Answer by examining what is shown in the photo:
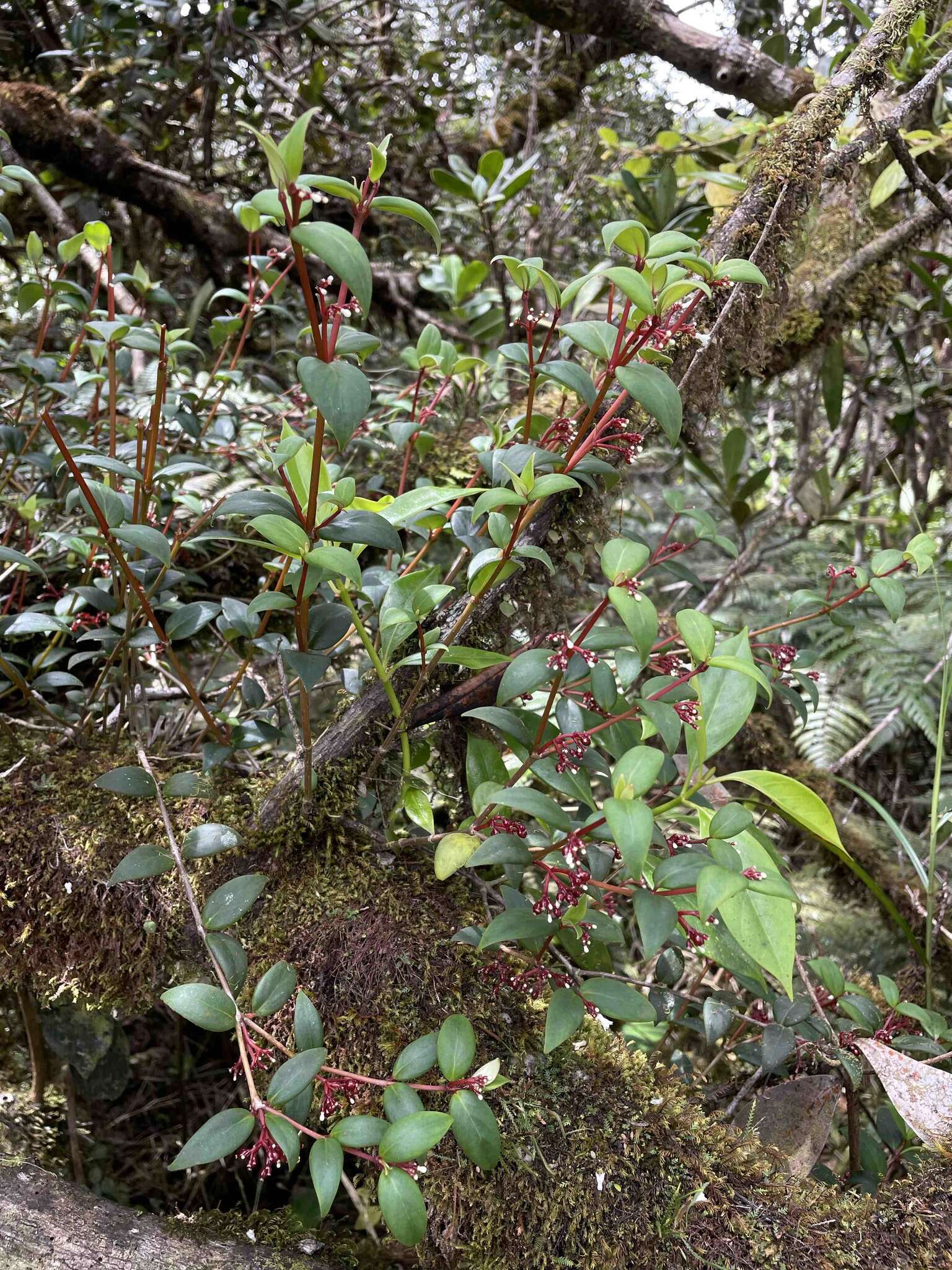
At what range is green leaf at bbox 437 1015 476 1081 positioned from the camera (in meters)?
0.64

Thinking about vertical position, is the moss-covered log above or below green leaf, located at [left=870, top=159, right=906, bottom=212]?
below

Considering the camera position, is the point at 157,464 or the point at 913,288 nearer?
the point at 157,464

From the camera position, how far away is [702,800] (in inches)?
30.8

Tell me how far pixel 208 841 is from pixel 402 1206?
37 centimetres

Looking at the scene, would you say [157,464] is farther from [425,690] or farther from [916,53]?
[916,53]

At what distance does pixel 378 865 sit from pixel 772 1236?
520mm

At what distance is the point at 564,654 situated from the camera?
0.73m

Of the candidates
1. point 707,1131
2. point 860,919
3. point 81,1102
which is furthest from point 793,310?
point 81,1102

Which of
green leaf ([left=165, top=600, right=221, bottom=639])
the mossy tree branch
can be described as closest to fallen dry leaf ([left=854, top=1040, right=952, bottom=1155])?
green leaf ([left=165, top=600, right=221, bottom=639])

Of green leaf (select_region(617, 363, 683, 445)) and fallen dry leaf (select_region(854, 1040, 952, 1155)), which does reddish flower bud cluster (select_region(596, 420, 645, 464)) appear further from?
fallen dry leaf (select_region(854, 1040, 952, 1155))

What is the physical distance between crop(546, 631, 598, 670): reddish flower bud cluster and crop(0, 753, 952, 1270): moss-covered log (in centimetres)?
33

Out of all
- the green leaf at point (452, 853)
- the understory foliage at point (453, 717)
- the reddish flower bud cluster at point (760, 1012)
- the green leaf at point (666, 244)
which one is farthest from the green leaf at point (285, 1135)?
the green leaf at point (666, 244)

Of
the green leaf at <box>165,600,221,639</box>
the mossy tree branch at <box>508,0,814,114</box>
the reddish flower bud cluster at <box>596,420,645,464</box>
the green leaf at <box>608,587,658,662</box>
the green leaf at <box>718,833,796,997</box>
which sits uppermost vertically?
the mossy tree branch at <box>508,0,814,114</box>

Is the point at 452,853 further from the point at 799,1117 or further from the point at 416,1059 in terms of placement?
the point at 799,1117
